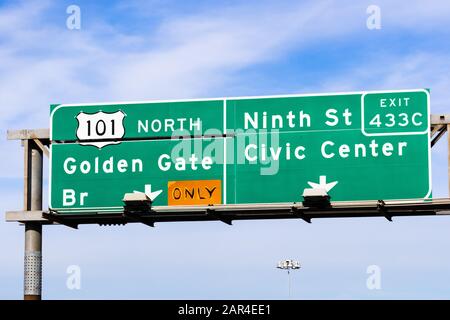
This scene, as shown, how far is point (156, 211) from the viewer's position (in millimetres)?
26141

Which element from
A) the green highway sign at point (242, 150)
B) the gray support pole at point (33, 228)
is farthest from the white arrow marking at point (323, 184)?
the gray support pole at point (33, 228)

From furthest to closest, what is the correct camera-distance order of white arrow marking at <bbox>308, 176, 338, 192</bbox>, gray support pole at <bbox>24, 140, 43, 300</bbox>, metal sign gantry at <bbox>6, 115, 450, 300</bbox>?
gray support pole at <bbox>24, 140, 43, 300</bbox> → white arrow marking at <bbox>308, 176, 338, 192</bbox> → metal sign gantry at <bbox>6, 115, 450, 300</bbox>

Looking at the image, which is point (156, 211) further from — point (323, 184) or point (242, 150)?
point (323, 184)

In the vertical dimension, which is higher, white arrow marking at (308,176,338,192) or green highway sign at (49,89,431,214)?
green highway sign at (49,89,431,214)

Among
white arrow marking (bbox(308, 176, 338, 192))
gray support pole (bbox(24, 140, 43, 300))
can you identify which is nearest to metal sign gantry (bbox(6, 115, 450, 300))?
gray support pole (bbox(24, 140, 43, 300))

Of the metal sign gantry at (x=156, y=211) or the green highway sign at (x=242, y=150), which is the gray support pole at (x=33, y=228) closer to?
the metal sign gantry at (x=156, y=211)

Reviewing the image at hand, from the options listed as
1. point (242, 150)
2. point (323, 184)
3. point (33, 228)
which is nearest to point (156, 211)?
point (242, 150)

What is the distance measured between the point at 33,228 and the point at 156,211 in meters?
3.60

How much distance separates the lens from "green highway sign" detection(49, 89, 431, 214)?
82.3 ft

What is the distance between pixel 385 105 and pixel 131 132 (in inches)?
257

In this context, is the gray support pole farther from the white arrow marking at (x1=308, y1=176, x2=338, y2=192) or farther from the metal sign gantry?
the white arrow marking at (x1=308, y1=176, x2=338, y2=192)

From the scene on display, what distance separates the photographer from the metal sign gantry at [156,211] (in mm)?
25062

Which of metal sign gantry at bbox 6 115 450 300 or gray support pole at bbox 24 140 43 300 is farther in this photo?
gray support pole at bbox 24 140 43 300
